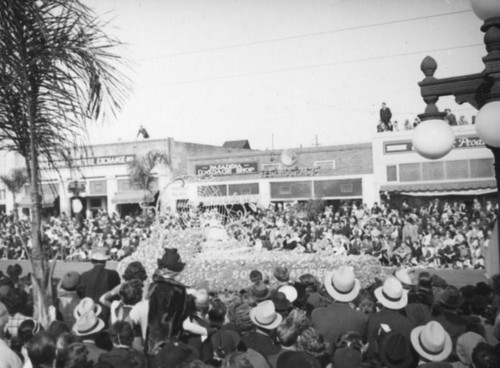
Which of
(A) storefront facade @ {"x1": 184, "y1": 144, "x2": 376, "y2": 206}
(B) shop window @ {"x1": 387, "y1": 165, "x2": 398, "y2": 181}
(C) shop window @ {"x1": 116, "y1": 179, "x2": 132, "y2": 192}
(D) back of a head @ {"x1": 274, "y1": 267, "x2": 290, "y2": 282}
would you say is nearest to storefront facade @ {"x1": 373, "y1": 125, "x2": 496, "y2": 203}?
(B) shop window @ {"x1": 387, "y1": 165, "x2": 398, "y2": 181}

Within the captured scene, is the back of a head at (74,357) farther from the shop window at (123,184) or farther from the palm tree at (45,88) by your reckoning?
the shop window at (123,184)

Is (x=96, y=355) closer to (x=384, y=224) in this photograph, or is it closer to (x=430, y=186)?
(x=384, y=224)

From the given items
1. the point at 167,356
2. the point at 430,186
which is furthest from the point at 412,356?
the point at 430,186

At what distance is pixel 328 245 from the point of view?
17.2m

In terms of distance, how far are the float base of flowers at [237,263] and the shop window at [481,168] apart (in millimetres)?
14941

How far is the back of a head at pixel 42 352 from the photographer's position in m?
3.63

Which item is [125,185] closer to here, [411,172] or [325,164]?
[325,164]

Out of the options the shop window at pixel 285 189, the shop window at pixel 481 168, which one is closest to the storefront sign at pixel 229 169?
the shop window at pixel 285 189

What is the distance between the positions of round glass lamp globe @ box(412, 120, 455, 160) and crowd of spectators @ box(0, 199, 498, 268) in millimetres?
10186

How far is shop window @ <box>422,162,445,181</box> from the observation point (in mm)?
26208

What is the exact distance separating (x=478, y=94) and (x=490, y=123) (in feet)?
1.40

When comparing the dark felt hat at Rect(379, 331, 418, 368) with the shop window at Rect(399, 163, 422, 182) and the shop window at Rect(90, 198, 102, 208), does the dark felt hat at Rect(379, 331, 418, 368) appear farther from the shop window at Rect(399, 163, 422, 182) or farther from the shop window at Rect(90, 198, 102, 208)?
the shop window at Rect(90, 198, 102, 208)

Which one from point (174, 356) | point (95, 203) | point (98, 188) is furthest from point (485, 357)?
point (95, 203)

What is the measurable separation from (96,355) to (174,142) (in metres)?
32.1
